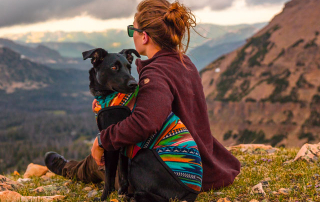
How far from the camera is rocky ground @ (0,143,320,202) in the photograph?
14.8 feet

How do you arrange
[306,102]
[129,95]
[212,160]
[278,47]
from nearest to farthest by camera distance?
[129,95] < [212,160] < [306,102] < [278,47]

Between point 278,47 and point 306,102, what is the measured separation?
38.6 m

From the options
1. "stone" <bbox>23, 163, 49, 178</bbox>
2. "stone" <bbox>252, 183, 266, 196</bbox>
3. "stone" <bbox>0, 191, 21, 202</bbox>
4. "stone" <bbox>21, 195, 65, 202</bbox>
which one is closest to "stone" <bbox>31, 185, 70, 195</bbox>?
"stone" <bbox>21, 195, 65, 202</bbox>

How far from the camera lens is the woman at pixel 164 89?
3705mm

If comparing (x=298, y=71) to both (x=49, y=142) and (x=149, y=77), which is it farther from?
(x=49, y=142)

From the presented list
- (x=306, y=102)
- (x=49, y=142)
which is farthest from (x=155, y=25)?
(x=49, y=142)

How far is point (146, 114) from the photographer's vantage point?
3.65m

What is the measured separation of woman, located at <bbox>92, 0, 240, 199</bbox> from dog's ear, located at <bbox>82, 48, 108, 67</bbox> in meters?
0.58

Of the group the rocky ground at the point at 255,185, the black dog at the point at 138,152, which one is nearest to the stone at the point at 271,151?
the rocky ground at the point at 255,185

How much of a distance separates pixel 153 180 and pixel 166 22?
7.12ft

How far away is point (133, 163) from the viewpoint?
409cm

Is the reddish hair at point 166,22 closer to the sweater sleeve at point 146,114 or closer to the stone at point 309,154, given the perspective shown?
the sweater sleeve at point 146,114

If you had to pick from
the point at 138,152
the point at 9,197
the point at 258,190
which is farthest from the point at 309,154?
the point at 9,197

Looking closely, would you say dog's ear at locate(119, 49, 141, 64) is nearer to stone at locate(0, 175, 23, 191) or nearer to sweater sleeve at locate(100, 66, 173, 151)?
sweater sleeve at locate(100, 66, 173, 151)
